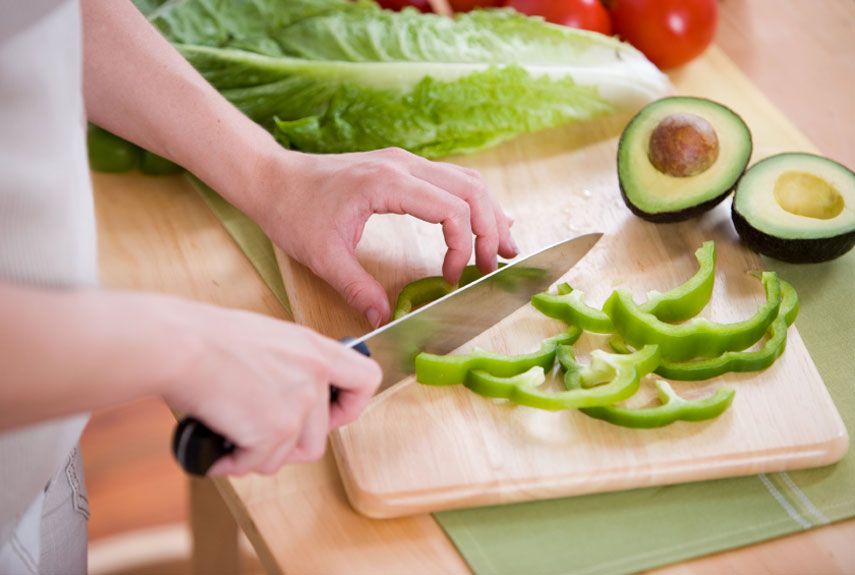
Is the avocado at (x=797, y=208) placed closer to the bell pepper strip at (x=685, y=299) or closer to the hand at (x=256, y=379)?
the bell pepper strip at (x=685, y=299)

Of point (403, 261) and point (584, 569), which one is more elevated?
point (403, 261)

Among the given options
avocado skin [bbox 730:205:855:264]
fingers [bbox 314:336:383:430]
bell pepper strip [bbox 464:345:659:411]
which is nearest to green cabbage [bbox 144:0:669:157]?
avocado skin [bbox 730:205:855:264]

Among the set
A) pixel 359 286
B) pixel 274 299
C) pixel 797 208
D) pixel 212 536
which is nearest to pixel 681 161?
pixel 797 208

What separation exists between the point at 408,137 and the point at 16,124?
0.77 m

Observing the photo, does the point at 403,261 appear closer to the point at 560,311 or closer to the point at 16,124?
the point at 560,311

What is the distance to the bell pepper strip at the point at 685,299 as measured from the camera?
1.34 m

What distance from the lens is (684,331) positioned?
4.22ft

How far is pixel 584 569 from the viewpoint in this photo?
3.58 feet

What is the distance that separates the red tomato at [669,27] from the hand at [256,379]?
3.64ft

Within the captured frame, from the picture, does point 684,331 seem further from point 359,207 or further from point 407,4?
point 407,4

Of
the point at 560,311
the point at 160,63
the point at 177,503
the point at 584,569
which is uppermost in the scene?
the point at 160,63

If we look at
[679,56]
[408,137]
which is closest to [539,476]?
[408,137]

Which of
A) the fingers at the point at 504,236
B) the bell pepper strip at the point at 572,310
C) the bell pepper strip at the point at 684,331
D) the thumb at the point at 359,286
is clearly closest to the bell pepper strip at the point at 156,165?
the thumb at the point at 359,286

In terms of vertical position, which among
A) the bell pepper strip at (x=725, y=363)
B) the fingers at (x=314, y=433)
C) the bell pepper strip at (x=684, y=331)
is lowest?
the bell pepper strip at (x=725, y=363)
